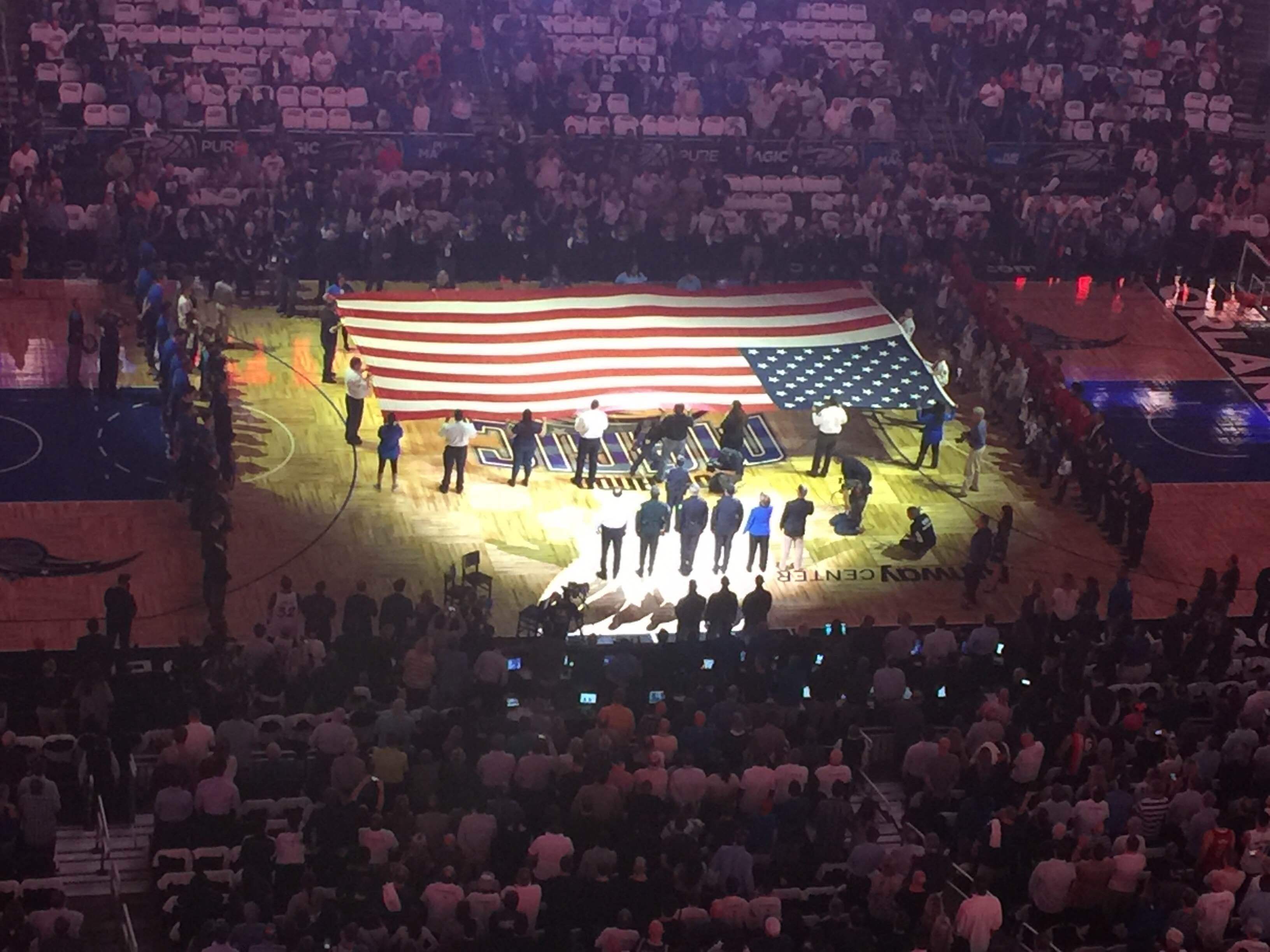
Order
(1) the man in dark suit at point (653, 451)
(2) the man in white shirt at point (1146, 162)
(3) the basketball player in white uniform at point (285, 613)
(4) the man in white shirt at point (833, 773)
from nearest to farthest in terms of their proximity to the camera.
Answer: (4) the man in white shirt at point (833, 773)
(3) the basketball player in white uniform at point (285, 613)
(1) the man in dark suit at point (653, 451)
(2) the man in white shirt at point (1146, 162)

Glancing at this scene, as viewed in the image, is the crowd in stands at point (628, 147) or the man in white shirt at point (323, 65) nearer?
the crowd in stands at point (628, 147)

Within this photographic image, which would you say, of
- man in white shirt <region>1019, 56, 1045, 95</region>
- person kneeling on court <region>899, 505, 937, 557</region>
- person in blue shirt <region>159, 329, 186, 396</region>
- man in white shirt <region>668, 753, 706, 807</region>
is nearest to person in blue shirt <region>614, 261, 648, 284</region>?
person kneeling on court <region>899, 505, 937, 557</region>

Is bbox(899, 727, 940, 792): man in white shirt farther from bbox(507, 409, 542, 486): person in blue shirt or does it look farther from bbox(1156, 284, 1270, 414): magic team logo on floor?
bbox(1156, 284, 1270, 414): magic team logo on floor

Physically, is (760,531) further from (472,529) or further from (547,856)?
(547,856)

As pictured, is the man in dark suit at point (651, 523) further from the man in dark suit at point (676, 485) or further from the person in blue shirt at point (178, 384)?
the person in blue shirt at point (178, 384)

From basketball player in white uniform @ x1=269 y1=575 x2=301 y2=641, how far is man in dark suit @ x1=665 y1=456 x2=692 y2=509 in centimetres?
573

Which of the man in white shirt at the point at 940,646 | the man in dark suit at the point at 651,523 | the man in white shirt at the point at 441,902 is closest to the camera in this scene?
the man in white shirt at the point at 441,902

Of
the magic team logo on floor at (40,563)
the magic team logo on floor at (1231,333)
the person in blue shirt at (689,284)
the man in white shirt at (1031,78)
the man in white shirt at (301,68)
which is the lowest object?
the magic team logo on floor at (40,563)

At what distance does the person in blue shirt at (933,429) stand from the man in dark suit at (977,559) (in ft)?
8.80

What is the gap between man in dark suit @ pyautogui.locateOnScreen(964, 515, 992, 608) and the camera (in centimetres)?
2803

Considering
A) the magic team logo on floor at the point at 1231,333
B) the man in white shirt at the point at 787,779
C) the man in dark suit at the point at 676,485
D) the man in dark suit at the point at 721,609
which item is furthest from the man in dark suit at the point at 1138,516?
the man in white shirt at the point at 787,779

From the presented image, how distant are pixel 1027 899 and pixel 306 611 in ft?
27.3

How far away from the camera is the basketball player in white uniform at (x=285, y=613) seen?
24.2 metres

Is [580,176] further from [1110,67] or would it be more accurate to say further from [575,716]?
[575,716]
